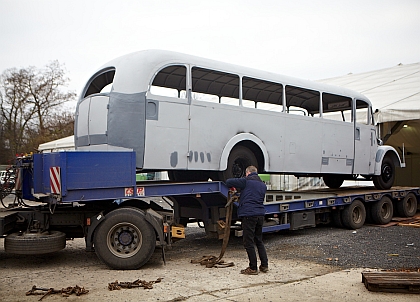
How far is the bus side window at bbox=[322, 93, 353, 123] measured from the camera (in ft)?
38.8

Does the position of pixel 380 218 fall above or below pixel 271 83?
below

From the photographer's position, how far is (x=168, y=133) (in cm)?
812

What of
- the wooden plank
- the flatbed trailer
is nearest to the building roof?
the flatbed trailer

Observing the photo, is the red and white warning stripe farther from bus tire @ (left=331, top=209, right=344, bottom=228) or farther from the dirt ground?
bus tire @ (left=331, top=209, right=344, bottom=228)

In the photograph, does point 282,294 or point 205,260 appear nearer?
point 282,294

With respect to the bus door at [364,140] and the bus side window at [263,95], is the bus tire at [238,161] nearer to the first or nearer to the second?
the bus side window at [263,95]

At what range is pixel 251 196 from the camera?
7.52m

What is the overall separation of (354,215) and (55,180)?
788 centimetres

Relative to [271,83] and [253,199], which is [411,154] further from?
[253,199]

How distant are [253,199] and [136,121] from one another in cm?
222

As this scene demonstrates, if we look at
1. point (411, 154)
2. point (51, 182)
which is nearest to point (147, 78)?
point (51, 182)

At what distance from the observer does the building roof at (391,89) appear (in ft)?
47.9

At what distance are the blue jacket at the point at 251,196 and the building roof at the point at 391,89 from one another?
8.22m

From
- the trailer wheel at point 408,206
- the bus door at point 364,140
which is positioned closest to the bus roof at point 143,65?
the bus door at point 364,140
